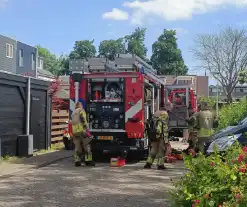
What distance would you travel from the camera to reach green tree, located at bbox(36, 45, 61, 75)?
272 feet

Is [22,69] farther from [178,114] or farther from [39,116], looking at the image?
[39,116]

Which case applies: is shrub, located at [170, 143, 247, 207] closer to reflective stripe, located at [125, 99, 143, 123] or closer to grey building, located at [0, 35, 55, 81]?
reflective stripe, located at [125, 99, 143, 123]

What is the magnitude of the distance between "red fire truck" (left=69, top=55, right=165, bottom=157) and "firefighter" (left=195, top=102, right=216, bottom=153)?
1.47m

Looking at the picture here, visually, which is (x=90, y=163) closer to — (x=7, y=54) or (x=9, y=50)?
(x=7, y=54)

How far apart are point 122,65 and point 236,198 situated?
867 centimetres

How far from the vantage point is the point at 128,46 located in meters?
79.1

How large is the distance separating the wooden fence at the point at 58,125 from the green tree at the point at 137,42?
195 feet

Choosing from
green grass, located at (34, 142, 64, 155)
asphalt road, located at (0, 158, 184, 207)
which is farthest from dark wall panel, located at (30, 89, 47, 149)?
asphalt road, located at (0, 158, 184, 207)

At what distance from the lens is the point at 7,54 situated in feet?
122

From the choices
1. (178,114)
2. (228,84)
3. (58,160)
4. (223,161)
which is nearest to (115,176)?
(58,160)

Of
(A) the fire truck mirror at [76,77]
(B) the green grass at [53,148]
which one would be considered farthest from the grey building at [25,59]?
(A) the fire truck mirror at [76,77]

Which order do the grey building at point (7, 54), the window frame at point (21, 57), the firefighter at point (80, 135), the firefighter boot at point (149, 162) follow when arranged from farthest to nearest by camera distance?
the window frame at point (21, 57) < the grey building at point (7, 54) < the firefighter at point (80, 135) < the firefighter boot at point (149, 162)

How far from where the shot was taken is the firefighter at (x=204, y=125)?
36.2ft

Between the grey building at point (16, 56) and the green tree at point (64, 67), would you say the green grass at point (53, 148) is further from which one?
the green tree at point (64, 67)
